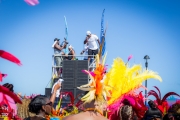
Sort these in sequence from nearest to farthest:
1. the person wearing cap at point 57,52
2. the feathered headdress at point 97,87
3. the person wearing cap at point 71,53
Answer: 1. the feathered headdress at point 97,87
2. the person wearing cap at point 57,52
3. the person wearing cap at point 71,53

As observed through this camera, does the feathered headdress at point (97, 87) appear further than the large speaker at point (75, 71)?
No

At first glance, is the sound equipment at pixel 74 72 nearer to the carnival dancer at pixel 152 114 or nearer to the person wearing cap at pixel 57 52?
the person wearing cap at pixel 57 52

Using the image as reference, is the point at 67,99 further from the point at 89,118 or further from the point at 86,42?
the point at 89,118

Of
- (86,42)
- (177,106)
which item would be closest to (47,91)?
(86,42)

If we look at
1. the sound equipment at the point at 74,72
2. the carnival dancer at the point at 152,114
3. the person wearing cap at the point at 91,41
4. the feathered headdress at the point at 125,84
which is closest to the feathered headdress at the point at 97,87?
the feathered headdress at the point at 125,84

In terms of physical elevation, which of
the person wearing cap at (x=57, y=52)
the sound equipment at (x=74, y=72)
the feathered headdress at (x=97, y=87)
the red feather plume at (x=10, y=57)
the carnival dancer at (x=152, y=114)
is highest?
the person wearing cap at (x=57, y=52)

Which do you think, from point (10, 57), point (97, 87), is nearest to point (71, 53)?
point (97, 87)

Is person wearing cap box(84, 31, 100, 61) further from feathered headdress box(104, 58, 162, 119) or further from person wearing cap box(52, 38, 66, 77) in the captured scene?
feathered headdress box(104, 58, 162, 119)

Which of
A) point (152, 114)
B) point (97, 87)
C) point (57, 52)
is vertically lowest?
point (152, 114)

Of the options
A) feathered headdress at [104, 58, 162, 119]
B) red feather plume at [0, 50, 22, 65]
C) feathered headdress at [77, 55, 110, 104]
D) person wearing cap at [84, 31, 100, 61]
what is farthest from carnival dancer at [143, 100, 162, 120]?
person wearing cap at [84, 31, 100, 61]

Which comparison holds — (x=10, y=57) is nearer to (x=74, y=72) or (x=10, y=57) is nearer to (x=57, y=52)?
(x=74, y=72)

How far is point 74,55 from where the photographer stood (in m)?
13.2

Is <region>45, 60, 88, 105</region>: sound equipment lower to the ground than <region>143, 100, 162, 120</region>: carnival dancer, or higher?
higher

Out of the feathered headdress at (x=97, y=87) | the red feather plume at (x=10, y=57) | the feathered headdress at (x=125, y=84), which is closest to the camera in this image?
the red feather plume at (x=10, y=57)
